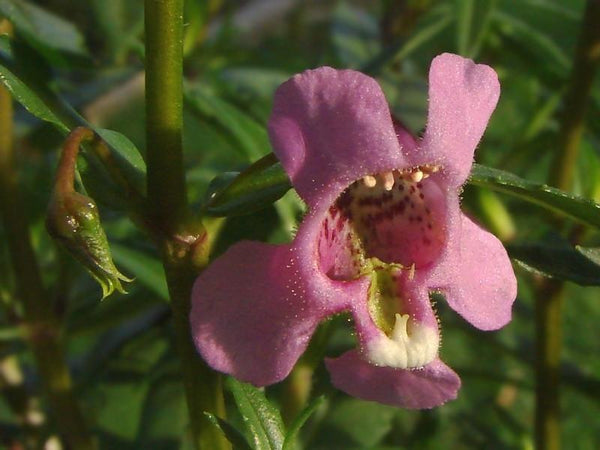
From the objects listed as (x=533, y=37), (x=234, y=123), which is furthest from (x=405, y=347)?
(x=533, y=37)

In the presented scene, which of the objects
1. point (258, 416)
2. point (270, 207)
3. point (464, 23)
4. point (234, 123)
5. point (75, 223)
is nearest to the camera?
point (75, 223)

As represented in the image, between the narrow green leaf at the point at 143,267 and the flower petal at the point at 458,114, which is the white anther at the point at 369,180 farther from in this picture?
the narrow green leaf at the point at 143,267

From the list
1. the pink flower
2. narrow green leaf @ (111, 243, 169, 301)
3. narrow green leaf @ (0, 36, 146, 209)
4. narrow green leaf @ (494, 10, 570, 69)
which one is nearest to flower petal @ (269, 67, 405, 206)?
the pink flower

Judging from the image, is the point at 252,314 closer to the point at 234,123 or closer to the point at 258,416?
the point at 258,416

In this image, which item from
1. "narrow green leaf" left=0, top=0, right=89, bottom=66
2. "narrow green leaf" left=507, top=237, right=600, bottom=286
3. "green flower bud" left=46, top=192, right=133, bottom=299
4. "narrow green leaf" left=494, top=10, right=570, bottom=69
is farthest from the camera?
"narrow green leaf" left=494, top=10, right=570, bottom=69

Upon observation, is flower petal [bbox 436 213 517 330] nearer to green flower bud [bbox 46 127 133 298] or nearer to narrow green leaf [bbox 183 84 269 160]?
green flower bud [bbox 46 127 133 298]

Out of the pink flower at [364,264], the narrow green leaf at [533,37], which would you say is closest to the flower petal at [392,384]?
the pink flower at [364,264]
